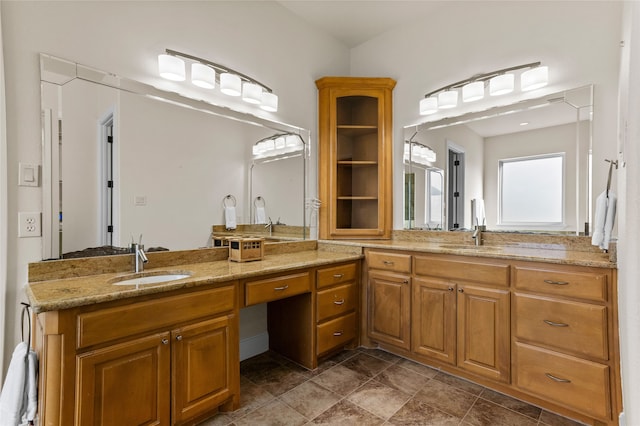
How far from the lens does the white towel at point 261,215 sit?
102 inches

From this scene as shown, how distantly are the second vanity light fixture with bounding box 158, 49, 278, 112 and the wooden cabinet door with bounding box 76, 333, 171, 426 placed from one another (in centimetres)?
162

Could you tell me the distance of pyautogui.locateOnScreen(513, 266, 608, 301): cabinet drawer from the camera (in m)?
1.68

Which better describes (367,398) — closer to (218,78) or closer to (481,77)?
(218,78)

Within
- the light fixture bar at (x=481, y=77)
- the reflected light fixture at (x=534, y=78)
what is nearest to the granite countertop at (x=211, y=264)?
the reflected light fixture at (x=534, y=78)

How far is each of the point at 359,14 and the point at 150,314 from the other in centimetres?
296

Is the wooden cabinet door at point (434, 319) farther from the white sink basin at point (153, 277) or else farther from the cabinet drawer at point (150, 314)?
the white sink basin at point (153, 277)

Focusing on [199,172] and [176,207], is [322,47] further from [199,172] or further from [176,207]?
[176,207]

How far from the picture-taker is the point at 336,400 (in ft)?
6.42

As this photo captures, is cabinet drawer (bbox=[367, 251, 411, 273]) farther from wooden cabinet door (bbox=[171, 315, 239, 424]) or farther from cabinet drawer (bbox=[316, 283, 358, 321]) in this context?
wooden cabinet door (bbox=[171, 315, 239, 424])

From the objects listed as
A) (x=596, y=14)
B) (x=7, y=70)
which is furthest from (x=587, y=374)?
(x=7, y=70)

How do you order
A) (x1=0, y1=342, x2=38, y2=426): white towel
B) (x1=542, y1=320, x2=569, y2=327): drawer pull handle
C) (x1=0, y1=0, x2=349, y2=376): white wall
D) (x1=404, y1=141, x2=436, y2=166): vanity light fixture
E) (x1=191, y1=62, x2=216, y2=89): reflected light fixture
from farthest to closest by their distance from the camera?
(x1=404, y1=141, x2=436, y2=166): vanity light fixture → (x1=191, y1=62, x2=216, y2=89): reflected light fixture → (x1=542, y1=320, x2=569, y2=327): drawer pull handle → (x1=0, y1=0, x2=349, y2=376): white wall → (x1=0, y1=342, x2=38, y2=426): white towel

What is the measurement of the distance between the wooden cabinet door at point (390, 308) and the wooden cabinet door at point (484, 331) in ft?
1.29

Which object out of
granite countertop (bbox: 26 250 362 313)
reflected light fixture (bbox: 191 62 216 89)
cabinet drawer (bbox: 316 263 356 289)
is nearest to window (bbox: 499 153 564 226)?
cabinet drawer (bbox: 316 263 356 289)

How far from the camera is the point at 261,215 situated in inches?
103
